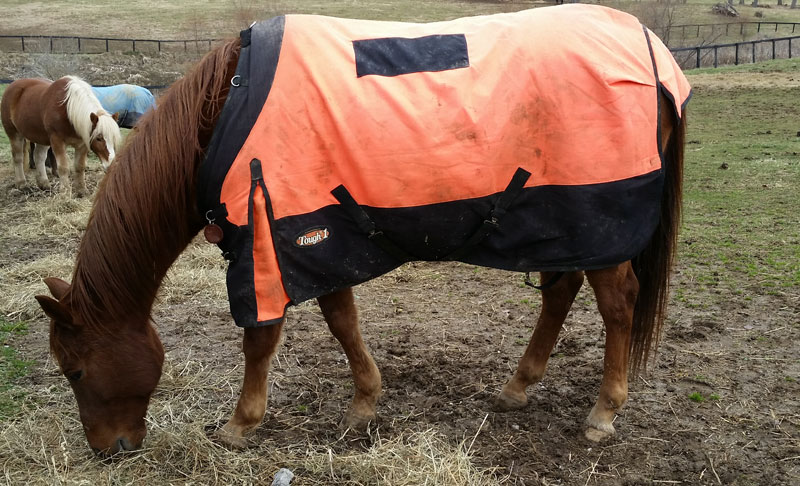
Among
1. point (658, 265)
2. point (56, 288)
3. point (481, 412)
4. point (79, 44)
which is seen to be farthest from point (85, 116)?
point (79, 44)

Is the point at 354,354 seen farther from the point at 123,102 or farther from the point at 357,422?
the point at 123,102

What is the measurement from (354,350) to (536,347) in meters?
0.94

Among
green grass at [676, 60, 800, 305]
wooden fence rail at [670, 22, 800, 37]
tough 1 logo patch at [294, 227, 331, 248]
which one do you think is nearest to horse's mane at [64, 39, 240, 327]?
tough 1 logo patch at [294, 227, 331, 248]

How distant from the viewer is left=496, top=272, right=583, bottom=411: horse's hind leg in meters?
3.17

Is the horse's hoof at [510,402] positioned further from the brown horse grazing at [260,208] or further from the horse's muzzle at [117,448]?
the horse's muzzle at [117,448]

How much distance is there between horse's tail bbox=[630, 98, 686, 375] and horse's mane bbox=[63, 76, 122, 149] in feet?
24.3

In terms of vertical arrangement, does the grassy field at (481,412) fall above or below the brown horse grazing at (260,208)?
below

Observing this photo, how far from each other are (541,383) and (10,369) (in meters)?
3.01

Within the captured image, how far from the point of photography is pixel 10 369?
3.67 m

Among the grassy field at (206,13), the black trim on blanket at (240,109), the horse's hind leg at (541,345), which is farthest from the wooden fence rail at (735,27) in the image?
the black trim on blanket at (240,109)

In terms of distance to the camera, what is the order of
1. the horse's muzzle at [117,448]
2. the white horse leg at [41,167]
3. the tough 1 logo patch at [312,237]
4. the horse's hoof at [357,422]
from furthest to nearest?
the white horse leg at [41,167], the horse's hoof at [357,422], the horse's muzzle at [117,448], the tough 1 logo patch at [312,237]

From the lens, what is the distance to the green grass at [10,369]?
3254mm

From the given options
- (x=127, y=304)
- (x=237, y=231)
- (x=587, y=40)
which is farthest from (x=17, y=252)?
(x=587, y=40)

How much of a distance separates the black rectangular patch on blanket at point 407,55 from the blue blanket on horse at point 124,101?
8.91 meters
